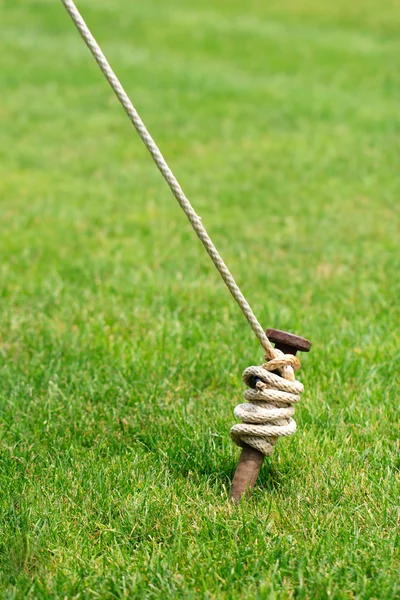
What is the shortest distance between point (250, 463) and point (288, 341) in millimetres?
426

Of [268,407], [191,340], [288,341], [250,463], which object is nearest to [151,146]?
[288,341]

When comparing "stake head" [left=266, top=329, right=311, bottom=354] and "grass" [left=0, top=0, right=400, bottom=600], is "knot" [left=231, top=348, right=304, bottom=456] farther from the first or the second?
"grass" [left=0, top=0, right=400, bottom=600]

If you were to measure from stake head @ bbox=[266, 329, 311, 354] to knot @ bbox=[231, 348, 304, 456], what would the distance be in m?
0.05

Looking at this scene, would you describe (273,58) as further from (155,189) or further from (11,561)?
(11,561)

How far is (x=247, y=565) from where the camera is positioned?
2.39 m

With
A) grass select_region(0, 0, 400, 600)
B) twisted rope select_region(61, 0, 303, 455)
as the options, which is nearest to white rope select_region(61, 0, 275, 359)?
twisted rope select_region(61, 0, 303, 455)

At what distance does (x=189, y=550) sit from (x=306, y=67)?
12.1 metres

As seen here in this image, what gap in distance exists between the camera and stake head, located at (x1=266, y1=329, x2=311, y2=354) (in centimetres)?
279

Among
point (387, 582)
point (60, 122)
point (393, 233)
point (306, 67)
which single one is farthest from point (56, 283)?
point (306, 67)

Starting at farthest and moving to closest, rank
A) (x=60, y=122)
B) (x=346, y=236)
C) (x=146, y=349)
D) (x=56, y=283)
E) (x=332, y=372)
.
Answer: (x=60, y=122)
(x=346, y=236)
(x=56, y=283)
(x=146, y=349)
(x=332, y=372)

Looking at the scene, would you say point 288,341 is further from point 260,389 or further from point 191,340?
point 191,340

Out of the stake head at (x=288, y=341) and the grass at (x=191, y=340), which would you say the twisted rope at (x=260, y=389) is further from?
the grass at (x=191, y=340)

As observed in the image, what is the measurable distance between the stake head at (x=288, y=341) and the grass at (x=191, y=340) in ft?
1.35

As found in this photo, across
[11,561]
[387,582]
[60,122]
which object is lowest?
[60,122]
